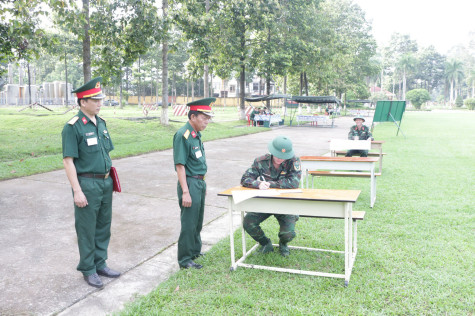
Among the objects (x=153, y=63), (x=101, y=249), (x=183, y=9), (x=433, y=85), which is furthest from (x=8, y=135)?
(x=433, y=85)

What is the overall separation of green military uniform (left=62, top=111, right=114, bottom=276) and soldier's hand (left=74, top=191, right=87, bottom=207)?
0.08 meters

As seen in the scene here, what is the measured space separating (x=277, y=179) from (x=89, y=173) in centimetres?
196

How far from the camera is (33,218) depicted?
233 inches

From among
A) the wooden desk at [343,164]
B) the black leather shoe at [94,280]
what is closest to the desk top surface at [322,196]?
the black leather shoe at [94,280]

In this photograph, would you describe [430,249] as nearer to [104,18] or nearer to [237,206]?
[237,206]

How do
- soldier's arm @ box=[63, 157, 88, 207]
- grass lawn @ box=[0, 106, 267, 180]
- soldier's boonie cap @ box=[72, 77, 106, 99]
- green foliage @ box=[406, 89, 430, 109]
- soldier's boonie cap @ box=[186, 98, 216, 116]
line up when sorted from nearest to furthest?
soldier's arm @ box=[63, 157, 88, 207] < soldier's boonie cap @ box=[72, 77, 106, 99] < soldier's boonie cap @ box=[186, 98, 216, 116] < grass lawn @ box=[0, 106, 267, 180] < green foliage @ box=[406, 89, 430, 109]

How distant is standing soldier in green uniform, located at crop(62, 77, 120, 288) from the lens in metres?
3.54

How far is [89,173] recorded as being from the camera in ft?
12.1

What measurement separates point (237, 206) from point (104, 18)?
12511mm

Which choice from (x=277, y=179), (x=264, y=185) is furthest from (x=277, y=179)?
(x=264, y=185)

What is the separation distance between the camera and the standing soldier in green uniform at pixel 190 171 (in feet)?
13.1

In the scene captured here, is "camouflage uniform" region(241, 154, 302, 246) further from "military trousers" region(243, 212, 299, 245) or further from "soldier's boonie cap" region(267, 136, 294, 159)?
"soldier's boonie cap" region(267, 136, 294, 159)

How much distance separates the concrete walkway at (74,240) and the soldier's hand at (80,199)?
0.82 meters

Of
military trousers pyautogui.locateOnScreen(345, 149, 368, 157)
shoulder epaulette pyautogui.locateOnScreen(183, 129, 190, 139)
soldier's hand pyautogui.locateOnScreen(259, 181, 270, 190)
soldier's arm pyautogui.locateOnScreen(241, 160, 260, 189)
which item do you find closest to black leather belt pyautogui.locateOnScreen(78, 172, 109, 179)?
shoulder epaulette pyautogui.locateOnScreen(183, 129, 190, 139)
